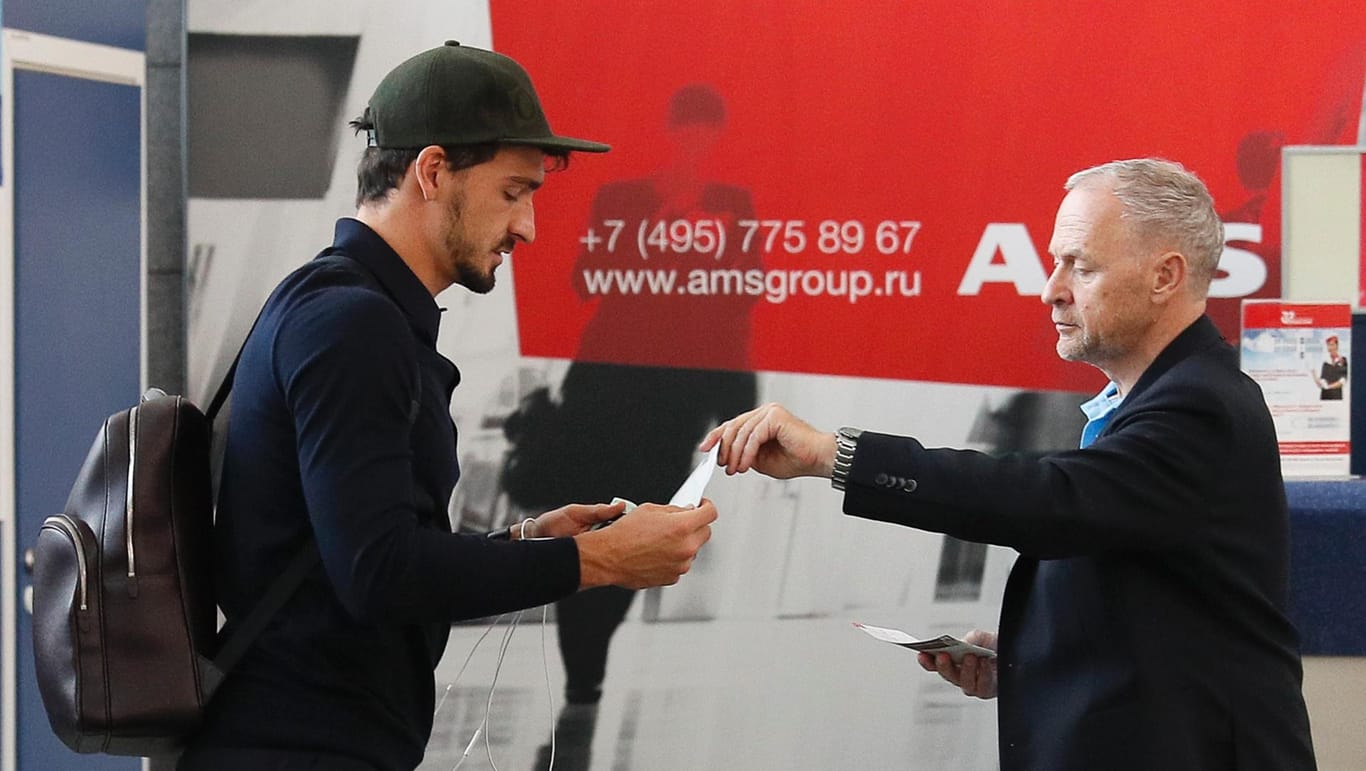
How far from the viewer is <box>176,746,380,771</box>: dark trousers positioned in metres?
1.43

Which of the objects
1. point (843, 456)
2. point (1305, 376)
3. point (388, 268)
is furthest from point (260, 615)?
point (1305, 376)

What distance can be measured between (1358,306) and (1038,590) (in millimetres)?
1779

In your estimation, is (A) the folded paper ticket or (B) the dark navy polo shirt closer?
(B) the dark navy polo shirt

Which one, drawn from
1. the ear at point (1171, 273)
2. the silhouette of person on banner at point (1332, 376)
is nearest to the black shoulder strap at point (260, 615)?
the ear at point (1171, 273)

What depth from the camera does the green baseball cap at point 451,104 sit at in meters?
1.53

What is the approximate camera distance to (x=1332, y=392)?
2969 mm

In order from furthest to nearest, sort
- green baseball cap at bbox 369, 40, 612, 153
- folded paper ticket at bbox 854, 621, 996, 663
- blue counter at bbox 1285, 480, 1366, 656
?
blue counter at bbox 1285, 480, 1366, 656 → folded paper ticket at bbox 854, 621, 996, 663 → green baseball cap at bbox 369, 40, 612, 153

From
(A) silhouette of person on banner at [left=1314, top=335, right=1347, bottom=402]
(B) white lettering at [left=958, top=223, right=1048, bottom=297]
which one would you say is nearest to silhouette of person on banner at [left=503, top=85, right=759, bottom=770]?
(B) white lettering at [left=958, top=223, right=1048, bottom=297]

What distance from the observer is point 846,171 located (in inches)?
124

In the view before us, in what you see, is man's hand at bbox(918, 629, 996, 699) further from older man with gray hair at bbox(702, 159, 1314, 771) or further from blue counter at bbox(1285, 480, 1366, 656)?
blue counter at bbox(1285, 480, 1366, 656)

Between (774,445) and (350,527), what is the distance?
0.69 m

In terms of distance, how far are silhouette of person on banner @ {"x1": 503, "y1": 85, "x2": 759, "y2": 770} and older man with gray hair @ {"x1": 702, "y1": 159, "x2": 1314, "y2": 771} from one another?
1.40 meters

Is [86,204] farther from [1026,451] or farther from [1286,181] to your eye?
[1286,181]

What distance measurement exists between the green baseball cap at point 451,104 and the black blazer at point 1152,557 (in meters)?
0.59
